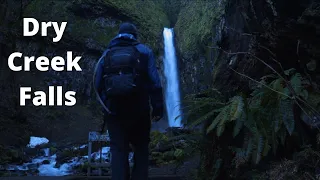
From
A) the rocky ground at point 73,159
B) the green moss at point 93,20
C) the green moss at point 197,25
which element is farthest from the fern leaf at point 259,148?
the green moss at point 93,20

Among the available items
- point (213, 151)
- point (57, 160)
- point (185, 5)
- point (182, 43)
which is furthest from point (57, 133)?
point (213, 151)

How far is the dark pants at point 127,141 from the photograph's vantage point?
12.3ft

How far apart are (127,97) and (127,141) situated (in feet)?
1.63

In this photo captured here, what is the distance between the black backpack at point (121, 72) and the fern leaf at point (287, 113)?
1325 millimetres

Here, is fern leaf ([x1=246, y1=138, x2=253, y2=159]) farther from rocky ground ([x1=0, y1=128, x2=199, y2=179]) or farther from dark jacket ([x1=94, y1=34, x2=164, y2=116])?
rocky ground ([x1=0, y1=128, x2=199, y2=179])

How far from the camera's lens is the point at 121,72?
3643 mm

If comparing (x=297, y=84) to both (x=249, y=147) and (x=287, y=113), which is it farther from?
(x=249, y=147)

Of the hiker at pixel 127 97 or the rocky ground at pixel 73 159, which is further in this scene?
the rocky ground at pixel 73 159

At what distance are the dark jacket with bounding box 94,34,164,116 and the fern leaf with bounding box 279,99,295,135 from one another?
44.2 inches

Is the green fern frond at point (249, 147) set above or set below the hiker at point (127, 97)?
below

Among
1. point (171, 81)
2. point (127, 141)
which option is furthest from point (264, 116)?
point (171, 81)

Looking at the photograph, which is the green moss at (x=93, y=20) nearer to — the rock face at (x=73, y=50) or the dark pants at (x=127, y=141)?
the rock face at (x=73, y=50)

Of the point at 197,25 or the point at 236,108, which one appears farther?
the point at 197,25

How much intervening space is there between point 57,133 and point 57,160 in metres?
8.15
